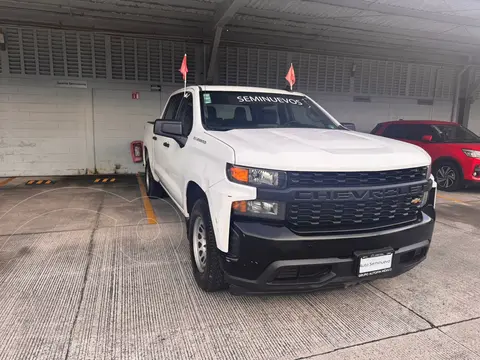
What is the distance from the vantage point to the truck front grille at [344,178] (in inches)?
94.3

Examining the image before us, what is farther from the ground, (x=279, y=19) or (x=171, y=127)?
(x=279, y=19)

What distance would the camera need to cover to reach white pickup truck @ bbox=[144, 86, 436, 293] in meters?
2.37

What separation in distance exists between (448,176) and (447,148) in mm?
670

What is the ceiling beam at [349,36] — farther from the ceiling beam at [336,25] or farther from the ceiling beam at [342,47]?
the ceiling beam at [336,25]

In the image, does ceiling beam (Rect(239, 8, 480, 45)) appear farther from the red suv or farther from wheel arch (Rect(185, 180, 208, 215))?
wheel arch (Rect(185, 180, 208, 215))

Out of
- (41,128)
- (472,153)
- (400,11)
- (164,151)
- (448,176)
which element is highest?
(400,11)

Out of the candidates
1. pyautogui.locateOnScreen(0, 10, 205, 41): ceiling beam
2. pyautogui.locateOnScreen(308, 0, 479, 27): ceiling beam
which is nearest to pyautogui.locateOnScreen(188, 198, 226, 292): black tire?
pyautogui.locateOnScreen(308, 0, 479, 27): ceiling beam

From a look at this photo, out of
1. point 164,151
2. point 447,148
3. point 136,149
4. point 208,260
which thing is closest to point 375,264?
point 208,260

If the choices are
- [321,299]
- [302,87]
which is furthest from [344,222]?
[302,87]

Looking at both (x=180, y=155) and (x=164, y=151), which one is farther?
(x=164, y=151)

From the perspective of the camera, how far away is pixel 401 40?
9867mm

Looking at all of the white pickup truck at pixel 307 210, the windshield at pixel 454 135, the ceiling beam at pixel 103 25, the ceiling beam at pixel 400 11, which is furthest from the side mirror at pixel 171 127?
the windshield at pixel 454 135

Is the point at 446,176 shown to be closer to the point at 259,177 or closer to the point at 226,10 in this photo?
the point at 226,10

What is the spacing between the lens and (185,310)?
2.76 metres
